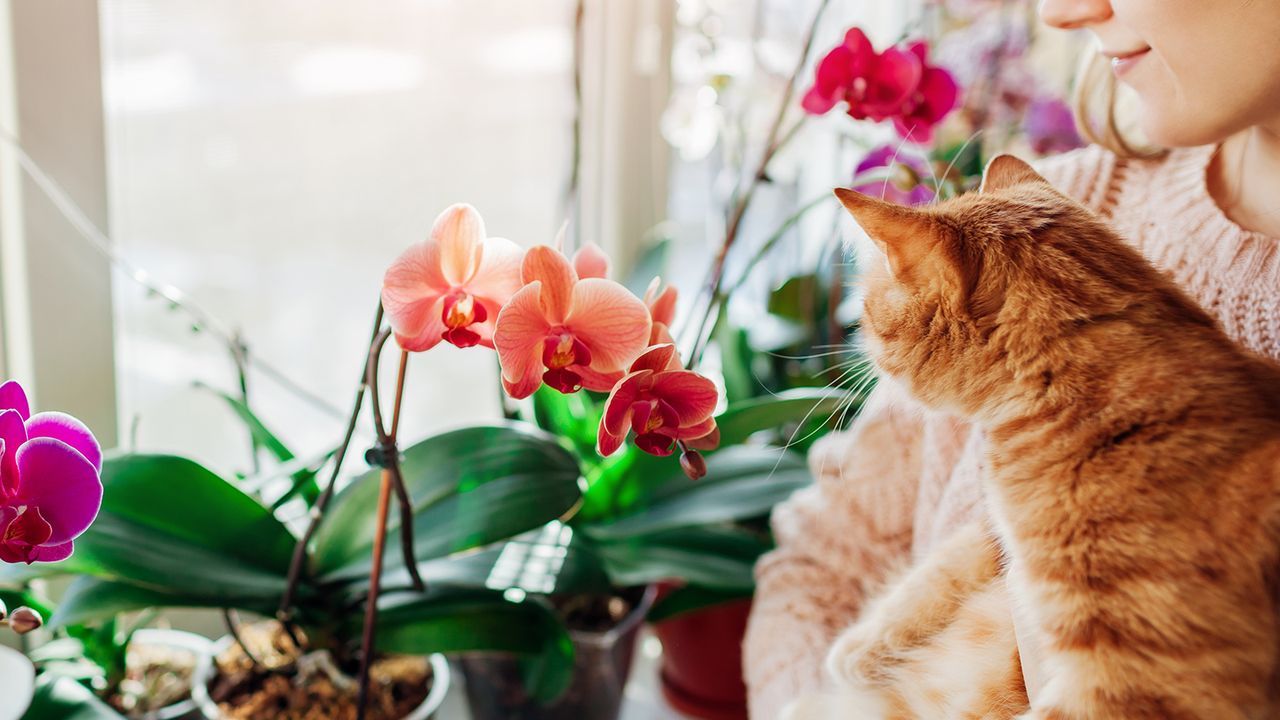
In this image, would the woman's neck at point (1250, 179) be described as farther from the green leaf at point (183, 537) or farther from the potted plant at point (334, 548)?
the green leaf at point (183, 537)

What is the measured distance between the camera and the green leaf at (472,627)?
0.78 meters

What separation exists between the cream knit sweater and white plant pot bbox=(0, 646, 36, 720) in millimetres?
533

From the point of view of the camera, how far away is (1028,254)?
512 mm

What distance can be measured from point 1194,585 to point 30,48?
3.02ft

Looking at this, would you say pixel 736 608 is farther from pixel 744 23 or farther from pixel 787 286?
pixel 744 23

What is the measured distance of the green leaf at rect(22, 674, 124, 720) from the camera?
71cm

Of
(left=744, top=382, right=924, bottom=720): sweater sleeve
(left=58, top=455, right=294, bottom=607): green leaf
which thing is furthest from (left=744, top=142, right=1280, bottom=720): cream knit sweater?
(left=58, top=455, right=294, bottom=607): green leaf

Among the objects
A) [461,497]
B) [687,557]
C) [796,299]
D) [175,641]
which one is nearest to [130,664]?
[175,641]

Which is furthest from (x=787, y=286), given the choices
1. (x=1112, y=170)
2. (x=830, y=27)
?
(x=830, y=27)

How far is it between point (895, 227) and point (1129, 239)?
0.38 meters

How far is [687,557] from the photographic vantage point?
0.96 meters

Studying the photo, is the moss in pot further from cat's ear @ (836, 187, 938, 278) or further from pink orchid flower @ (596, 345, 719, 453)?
cat's ear @ (836, 187, 938, 278)

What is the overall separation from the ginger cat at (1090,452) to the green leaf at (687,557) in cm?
36

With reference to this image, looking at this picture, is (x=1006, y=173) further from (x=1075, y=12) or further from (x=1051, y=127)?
(x=1051, y=127)
